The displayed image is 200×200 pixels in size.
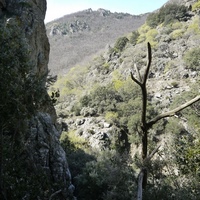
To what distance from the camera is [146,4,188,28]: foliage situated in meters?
67.6

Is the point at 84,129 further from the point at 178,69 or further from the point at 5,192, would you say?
the point at 5,192

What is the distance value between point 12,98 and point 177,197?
379 inches

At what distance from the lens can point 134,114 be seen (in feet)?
134

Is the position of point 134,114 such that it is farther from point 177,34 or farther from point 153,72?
point 177,34

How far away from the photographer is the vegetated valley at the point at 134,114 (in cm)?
1538

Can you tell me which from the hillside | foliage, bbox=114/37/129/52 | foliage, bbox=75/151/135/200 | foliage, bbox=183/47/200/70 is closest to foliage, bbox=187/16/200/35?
foliage, bbox=183/47/200/70

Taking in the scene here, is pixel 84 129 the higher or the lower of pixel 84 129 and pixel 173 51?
the lower

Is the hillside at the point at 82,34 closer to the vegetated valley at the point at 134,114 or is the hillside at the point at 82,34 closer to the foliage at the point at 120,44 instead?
the vegetated valley at the point at 134,114

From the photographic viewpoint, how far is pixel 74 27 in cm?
12650

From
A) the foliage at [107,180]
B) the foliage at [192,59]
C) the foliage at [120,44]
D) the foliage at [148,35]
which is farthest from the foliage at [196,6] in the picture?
the foliage at [107,180]

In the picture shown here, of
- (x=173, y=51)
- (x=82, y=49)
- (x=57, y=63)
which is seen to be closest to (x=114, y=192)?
(x=173, y=51)

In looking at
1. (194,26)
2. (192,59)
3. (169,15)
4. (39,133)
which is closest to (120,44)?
(169,15)

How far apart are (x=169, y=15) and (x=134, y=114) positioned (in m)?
38.3

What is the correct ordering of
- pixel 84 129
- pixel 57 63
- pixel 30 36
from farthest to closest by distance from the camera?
pixel 57 63
pixel 84 129
pixel 30 36
